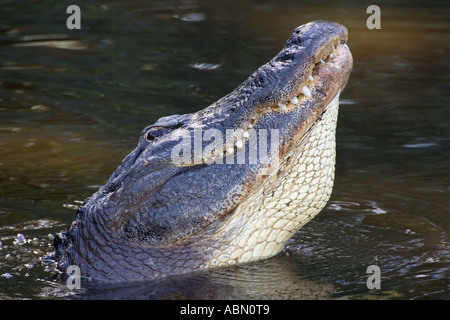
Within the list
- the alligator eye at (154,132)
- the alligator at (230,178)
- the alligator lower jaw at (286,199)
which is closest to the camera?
the alligator at (230,178)

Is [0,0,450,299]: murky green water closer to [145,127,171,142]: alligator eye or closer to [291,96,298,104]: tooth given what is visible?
[145,127,171,142]: alligator eye

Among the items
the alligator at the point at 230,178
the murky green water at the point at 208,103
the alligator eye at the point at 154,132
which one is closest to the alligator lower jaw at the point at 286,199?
the alligator at the point at 230,178

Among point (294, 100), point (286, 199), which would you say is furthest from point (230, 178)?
point (294, 100)

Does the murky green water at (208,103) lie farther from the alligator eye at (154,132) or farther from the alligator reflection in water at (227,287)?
the alligator eye at (154,132)

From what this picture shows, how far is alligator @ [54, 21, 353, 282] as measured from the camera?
3.98 metres

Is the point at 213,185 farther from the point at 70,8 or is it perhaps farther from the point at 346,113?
the point at 70,8

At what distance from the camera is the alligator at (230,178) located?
13.1ft

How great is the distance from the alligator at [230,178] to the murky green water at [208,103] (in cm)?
17

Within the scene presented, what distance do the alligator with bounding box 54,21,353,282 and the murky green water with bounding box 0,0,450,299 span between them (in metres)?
0.17

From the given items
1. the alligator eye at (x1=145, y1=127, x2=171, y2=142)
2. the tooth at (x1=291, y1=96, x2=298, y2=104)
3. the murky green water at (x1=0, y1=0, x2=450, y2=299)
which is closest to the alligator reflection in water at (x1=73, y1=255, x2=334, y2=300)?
the murky green water at (x1=0, y1=0, x2=450, y2=299)

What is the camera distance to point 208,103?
24.8 ft

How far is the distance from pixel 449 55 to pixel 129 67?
3.63 metres

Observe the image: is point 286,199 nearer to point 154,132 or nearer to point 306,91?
point 306,91

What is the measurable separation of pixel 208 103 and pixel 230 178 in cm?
365
